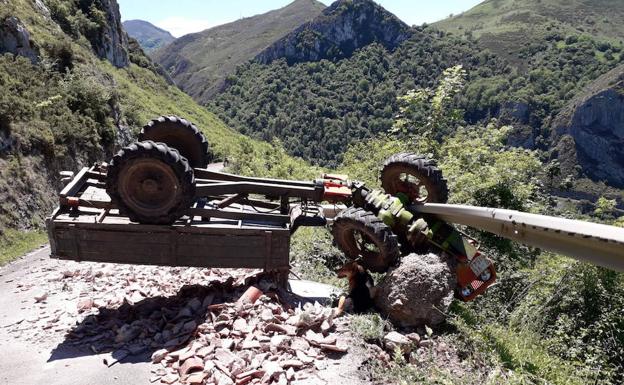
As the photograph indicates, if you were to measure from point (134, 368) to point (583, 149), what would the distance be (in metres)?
153

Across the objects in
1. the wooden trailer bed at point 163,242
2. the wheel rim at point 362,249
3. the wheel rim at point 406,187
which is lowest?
the wheel rim at point 362,249

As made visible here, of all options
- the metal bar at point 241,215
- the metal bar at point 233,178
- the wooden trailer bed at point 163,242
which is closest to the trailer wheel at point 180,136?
the metal bar at point 233,178

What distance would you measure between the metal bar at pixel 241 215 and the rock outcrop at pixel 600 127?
14220 cm

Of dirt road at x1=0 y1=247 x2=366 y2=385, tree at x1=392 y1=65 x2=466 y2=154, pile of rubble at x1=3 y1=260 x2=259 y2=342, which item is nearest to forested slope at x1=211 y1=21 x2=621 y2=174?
tree at x1=392 y1=65 x2=466 y2=154

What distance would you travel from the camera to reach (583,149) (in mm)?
134750

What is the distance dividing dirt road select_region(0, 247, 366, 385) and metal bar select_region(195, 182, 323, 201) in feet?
4.93

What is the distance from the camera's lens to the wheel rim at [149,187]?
680 cm

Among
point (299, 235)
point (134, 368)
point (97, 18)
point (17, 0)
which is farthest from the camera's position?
point (97, 18)

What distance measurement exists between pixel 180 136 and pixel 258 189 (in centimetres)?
245

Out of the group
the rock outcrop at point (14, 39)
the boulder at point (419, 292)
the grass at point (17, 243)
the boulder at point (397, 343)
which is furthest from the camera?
the rock outcrop at point (14, 39)

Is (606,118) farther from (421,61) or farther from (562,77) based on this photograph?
(421,61)

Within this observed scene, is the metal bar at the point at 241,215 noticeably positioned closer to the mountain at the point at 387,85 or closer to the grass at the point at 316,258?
the grass at the point at 316,258

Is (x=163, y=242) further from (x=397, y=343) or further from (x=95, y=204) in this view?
(x=397, y=343)

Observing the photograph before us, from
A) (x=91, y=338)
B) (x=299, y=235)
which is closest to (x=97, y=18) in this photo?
(x=299, y=235)
